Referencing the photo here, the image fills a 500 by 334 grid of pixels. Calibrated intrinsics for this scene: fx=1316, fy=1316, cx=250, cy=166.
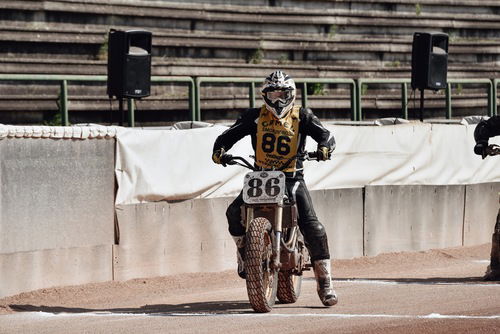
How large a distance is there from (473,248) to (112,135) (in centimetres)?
609

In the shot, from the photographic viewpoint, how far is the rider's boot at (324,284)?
11.2 metres

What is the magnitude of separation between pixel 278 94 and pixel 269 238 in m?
1.31

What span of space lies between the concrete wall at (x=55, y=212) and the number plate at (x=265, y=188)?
262 cm

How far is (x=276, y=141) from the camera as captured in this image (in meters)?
11.2

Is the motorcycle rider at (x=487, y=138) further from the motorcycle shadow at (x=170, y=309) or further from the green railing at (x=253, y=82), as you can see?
the green railing at (x=253, y=82)

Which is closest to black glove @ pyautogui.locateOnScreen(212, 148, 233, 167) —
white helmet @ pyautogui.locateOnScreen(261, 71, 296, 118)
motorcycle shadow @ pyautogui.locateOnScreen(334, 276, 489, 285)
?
white helmet @ pyautogui.locateOnScreen(261, 71, 296, 118)

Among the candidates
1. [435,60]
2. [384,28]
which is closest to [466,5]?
[384,28]

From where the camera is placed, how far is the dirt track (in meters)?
9.91

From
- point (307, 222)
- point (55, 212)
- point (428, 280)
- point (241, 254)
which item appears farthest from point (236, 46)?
point (241, 254)

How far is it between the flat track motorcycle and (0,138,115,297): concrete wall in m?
2.19

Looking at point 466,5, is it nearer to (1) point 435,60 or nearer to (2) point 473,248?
(1) point 435,60

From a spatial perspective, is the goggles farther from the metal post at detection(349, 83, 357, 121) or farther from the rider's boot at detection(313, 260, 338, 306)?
the metal post at detection(349, 83, 357, 121)

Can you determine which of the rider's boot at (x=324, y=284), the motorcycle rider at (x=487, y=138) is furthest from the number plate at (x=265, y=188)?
the motorcycle rider at (x=487, y=138)

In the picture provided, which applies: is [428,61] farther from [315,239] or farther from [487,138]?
[315,239]
